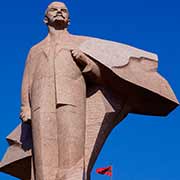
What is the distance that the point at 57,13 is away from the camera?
514 inches

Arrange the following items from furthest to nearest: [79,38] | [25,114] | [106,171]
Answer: [106,171] → [79,38] → [25,114]

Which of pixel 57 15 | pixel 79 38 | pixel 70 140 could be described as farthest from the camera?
pixel 79 38

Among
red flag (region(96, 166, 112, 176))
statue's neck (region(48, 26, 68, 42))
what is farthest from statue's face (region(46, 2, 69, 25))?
red flag (region(96, 166, 112, 176))

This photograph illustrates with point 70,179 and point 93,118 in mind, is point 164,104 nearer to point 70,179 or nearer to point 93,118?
point 93,118

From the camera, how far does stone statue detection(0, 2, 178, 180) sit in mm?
12055

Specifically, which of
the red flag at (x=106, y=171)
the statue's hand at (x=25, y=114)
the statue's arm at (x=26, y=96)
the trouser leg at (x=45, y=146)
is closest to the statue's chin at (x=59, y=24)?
the statue's arm at (x=26, y=96)

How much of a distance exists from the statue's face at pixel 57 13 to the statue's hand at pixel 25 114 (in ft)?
6.08

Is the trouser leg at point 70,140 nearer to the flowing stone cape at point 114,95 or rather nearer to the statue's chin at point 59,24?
the flowing stone cape at point 114,95

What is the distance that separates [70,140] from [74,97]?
33.6 inches

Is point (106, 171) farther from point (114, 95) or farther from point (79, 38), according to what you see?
point (79, 38)

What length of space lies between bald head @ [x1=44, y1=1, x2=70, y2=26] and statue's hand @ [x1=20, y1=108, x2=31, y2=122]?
1834 millimetres

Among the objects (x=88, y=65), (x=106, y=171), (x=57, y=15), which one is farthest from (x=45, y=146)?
(x=106, y=171)

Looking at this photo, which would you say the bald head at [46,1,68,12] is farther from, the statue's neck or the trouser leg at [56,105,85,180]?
the trouser leg at [56,105,85,180]

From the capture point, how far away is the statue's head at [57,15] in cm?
1303
